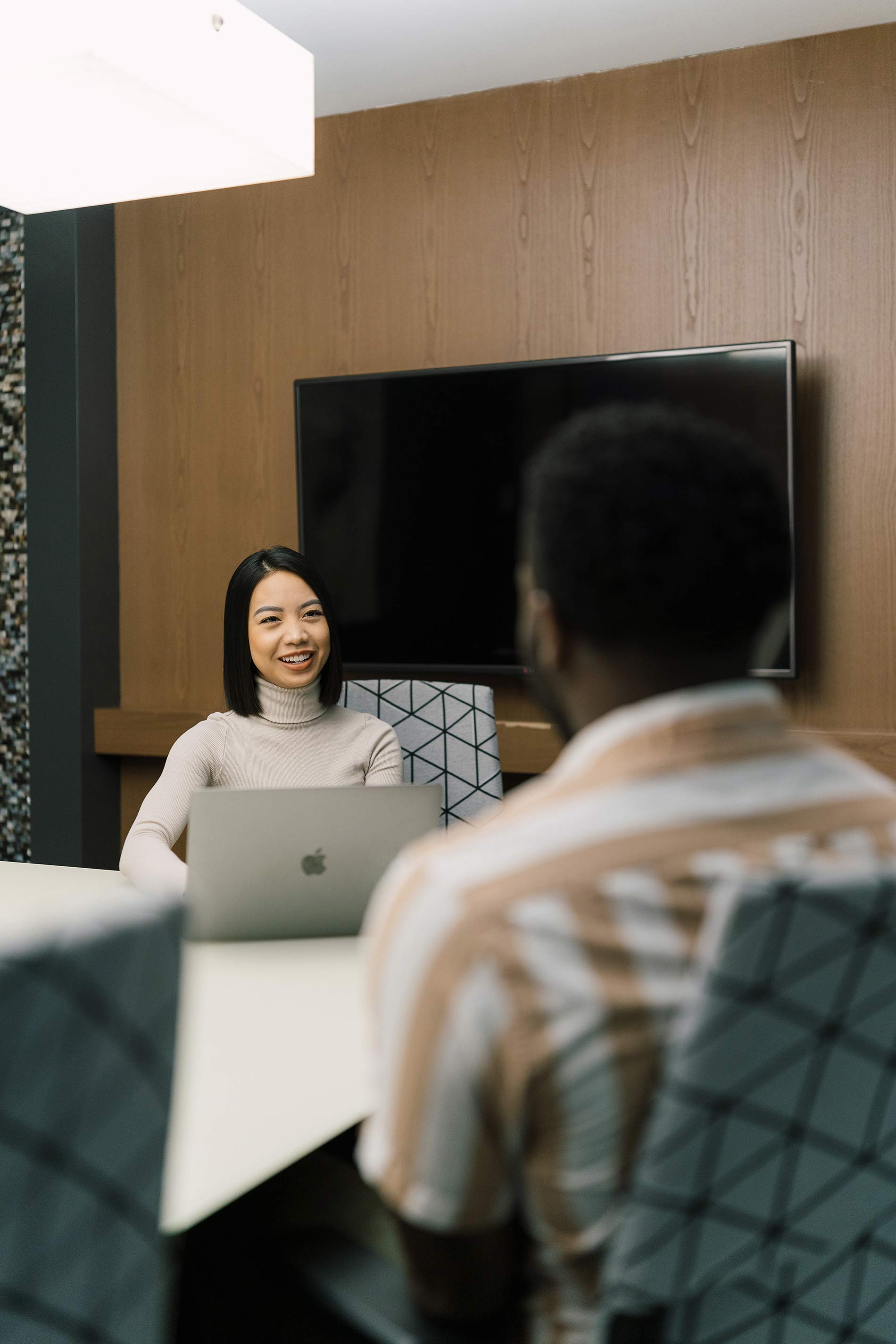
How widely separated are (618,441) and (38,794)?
135 inches

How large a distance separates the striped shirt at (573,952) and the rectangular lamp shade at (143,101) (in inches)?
55.3

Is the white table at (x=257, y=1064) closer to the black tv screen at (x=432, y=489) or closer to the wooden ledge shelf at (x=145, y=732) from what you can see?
the wooden ledge shelf at (x=145, y=732)

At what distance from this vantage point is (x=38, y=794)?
3834mm

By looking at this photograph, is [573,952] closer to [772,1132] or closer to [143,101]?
[772,1132]

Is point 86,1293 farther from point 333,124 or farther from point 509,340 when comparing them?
point 333,124

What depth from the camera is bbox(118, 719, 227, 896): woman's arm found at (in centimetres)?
189

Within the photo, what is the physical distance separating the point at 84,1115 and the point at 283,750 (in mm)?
1703

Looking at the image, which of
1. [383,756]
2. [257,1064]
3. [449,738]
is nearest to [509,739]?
[449,738]

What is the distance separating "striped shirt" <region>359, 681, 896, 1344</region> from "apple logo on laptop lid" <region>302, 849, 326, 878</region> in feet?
2.83

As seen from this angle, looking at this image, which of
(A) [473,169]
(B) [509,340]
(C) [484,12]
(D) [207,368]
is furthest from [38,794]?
(C) [484,12]

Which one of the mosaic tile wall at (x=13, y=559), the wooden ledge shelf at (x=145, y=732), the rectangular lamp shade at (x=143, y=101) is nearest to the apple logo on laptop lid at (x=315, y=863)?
the rectangular lamp shade at (x=143, y=101)

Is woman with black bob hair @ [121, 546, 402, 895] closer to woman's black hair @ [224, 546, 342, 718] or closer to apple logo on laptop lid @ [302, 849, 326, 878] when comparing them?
woman's black hair @ [224, 546, 342, 718]

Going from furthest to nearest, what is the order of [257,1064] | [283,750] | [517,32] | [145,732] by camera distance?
[145,732], [517,32], [283,750], [257,1064]

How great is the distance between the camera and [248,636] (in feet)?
7.93
